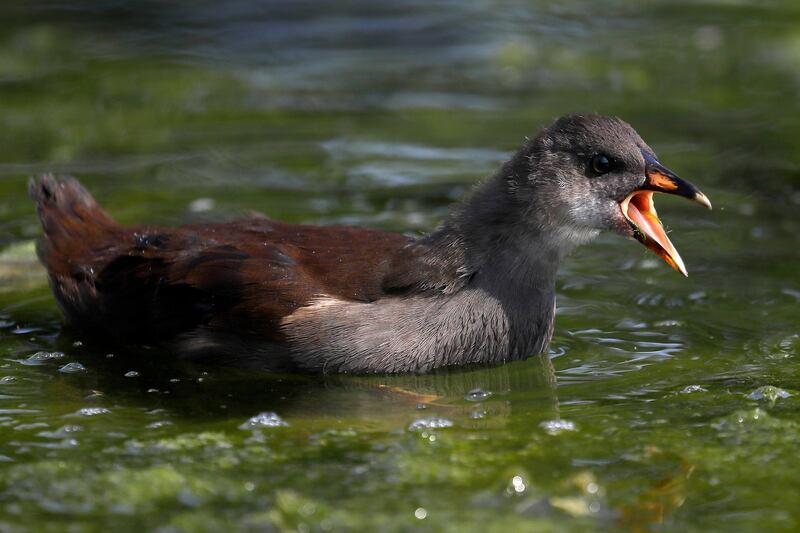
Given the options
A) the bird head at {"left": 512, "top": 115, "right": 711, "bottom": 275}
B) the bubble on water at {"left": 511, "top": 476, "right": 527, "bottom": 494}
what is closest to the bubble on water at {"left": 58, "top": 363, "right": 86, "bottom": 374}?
the bird head at {"left": 512, "top": 115, "right": 711, "bottom": 275}

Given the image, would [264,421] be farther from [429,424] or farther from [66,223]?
[66,223]

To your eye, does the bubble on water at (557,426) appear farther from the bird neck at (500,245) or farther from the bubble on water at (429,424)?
the bird neck at (500,245)

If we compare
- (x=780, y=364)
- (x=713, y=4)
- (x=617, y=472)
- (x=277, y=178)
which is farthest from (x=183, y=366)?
(x=713, y=4)

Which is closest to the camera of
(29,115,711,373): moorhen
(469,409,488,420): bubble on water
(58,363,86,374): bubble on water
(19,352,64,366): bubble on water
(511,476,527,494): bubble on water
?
(511,476,527,494): bubble on water

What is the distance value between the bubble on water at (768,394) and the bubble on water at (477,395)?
99 cm

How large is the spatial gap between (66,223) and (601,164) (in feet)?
7.91

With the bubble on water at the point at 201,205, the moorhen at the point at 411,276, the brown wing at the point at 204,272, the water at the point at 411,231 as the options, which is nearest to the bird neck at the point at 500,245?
the moorhen at the point at 411,276

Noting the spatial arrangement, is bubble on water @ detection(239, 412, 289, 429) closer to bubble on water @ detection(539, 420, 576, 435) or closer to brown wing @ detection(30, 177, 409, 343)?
brown wing @ detection(30, 177, 409, 343)

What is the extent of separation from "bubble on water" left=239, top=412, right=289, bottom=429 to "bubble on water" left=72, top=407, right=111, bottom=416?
0.55 m

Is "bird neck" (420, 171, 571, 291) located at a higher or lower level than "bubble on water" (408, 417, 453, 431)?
higher

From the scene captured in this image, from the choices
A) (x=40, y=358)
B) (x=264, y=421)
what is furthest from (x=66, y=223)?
(x=264, y=421)

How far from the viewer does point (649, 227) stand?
567 centimetres

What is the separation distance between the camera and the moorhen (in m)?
5.41

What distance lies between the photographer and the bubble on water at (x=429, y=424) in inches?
188
